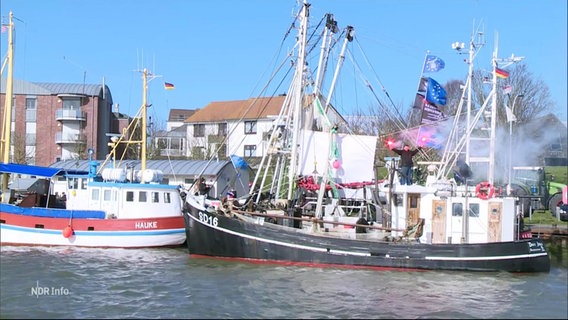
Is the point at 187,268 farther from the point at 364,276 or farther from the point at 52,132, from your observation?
the point at 52,132

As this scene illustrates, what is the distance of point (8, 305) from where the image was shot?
619 inches

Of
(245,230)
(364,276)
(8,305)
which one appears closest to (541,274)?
(364,276)

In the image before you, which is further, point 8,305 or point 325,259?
point 325,259

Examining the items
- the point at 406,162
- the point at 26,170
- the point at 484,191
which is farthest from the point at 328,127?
the point at 26,170

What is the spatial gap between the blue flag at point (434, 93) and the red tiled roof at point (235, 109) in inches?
1708

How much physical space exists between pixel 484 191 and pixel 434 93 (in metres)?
4.70

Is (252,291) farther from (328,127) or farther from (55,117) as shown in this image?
(55,117)

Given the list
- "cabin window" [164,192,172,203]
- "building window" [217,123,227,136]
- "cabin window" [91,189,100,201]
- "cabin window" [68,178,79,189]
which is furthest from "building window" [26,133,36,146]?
"cabin window" [164,192,172,203]

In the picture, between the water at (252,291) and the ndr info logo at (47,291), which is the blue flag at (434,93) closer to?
the water at (252,291)

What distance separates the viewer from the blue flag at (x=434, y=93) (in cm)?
2383

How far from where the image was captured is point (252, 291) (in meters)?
17.7

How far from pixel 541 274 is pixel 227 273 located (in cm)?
1100

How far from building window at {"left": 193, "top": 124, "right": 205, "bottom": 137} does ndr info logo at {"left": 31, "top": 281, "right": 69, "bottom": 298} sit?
175 feet

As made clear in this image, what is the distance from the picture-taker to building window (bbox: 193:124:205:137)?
71000 mm
